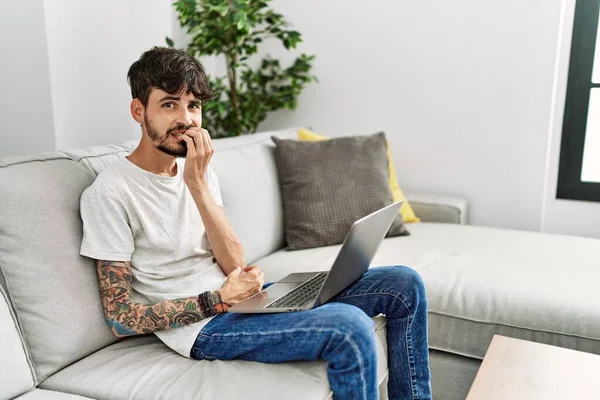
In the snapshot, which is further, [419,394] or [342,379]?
[419,394]

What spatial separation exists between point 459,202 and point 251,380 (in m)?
1.71

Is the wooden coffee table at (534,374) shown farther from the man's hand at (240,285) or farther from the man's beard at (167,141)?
the man's beard at (167,141)

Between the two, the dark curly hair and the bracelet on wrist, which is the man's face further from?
the bracelet on wrist

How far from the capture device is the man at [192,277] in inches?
50.1

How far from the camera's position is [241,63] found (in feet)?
10.1

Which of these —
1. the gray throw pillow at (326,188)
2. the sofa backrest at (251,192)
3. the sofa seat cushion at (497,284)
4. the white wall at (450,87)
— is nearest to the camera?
the sofa seat cushion at (497,284)

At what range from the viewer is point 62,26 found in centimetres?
220

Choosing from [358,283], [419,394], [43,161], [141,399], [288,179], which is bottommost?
[419,394]

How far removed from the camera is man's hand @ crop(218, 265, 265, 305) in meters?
1.42

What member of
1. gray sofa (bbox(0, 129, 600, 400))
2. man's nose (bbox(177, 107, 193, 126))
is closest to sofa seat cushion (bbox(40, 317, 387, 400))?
gray sofa (bbox(0, 129, 600, 400))

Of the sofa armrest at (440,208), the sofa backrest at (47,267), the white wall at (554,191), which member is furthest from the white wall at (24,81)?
the white wall at (554,191)

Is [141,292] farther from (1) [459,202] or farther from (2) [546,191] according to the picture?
(2) [546,191]

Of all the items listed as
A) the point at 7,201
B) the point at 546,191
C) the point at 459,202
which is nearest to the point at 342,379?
the point at 7,201

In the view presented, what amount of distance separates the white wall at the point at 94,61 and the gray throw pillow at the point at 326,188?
0.74m
